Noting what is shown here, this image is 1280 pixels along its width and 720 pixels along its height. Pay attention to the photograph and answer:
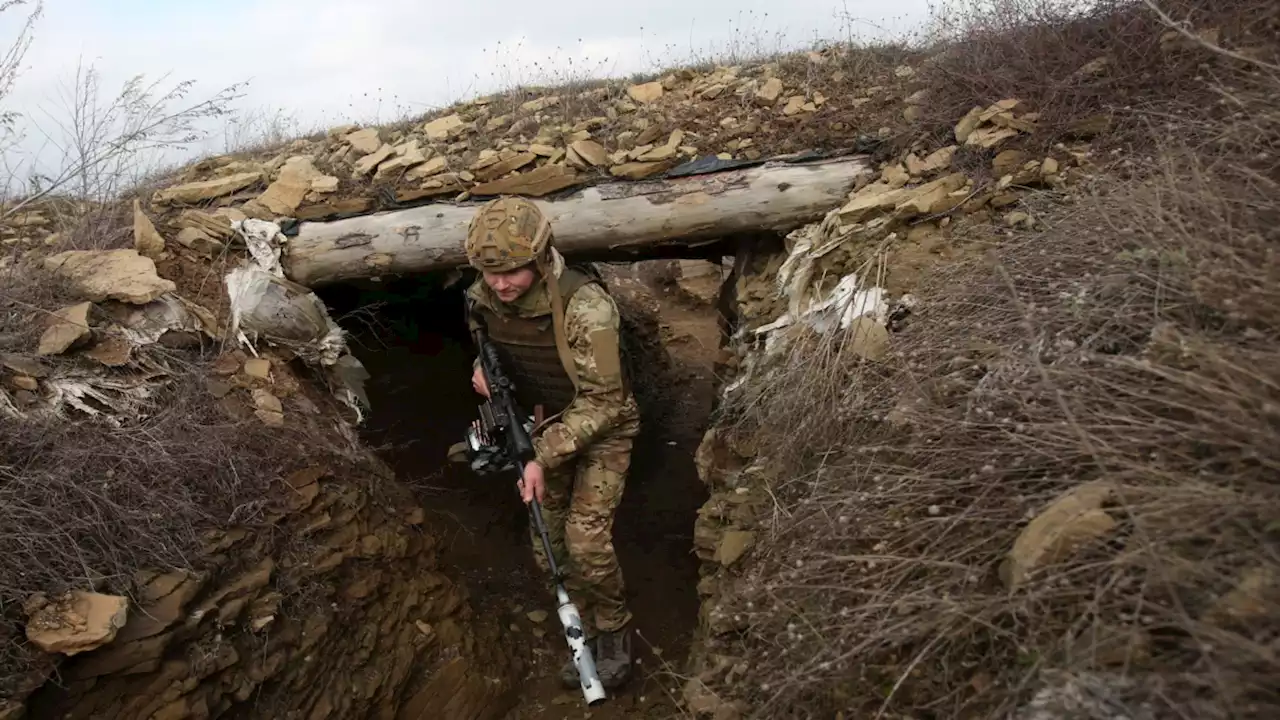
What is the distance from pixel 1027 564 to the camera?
1724mm

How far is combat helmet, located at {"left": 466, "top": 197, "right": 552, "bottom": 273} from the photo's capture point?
3486 millimetres

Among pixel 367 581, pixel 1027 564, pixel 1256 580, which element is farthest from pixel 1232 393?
pixel 367 581

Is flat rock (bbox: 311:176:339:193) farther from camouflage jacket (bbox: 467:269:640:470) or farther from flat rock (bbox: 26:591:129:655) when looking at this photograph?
flat rock (bbox: 26:591:129:655)

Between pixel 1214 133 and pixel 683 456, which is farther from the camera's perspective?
pixel 683 456

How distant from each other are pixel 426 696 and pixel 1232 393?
3577 mm

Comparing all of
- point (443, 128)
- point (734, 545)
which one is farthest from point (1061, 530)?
point (443, 128)

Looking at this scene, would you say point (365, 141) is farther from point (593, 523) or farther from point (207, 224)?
point (593, 523)

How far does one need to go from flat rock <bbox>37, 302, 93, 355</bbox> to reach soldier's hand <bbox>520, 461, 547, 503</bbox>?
208cm

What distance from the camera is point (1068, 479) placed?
1.88m

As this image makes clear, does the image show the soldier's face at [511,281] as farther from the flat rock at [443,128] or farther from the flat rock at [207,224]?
the flat rock at [443,128]

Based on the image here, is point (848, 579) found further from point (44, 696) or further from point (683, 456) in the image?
point (683, 456)

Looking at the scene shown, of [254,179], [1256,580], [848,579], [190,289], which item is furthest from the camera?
[254,179]

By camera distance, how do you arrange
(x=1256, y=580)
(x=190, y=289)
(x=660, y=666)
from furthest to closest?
1. (x=660, y=666)
2. (x=190, y=289)
3. (x=1256, y=580)

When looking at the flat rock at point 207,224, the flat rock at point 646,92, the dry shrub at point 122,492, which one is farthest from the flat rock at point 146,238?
the flat rock at point 646,92
